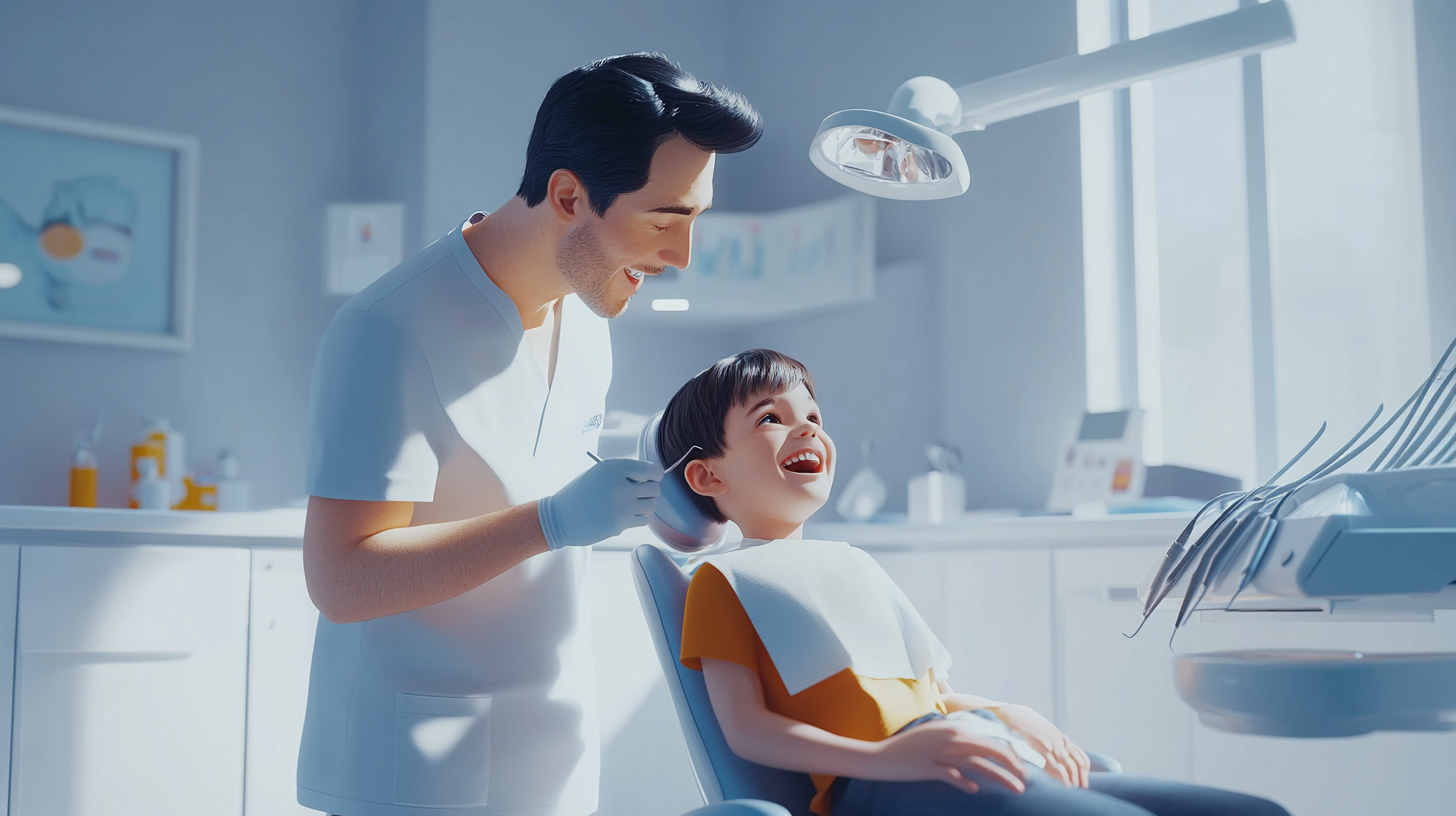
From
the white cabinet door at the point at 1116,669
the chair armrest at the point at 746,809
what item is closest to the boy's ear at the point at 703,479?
the chair armrest at the point at 746,809

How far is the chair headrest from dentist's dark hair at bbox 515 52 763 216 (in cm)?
35

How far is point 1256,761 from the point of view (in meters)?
1.82

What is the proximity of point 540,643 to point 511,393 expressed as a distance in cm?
27

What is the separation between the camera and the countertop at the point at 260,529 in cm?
191

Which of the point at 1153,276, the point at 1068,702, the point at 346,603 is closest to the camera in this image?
the point at 346,603

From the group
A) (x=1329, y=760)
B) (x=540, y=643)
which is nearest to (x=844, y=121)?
(x=540, y=643)

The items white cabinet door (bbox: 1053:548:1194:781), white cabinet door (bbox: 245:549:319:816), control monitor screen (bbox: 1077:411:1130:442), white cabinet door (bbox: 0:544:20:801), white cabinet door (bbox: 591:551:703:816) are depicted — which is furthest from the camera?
control monitor screen (bbox: 1077:411:1130:442)

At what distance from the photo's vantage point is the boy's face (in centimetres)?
138

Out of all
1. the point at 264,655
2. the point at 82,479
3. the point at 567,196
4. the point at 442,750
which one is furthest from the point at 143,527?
the point at 567,196

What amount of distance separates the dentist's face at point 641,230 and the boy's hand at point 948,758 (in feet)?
1.80

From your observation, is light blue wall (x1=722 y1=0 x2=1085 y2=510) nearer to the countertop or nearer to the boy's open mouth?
the countertop

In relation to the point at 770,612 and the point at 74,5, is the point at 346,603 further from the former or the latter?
the point at 74,5

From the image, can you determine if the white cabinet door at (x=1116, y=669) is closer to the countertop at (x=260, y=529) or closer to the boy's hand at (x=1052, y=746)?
the countertop at (x=260, y=529)

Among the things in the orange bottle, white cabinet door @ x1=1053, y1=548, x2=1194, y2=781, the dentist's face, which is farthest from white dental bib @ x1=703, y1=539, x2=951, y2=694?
the orange bottle
